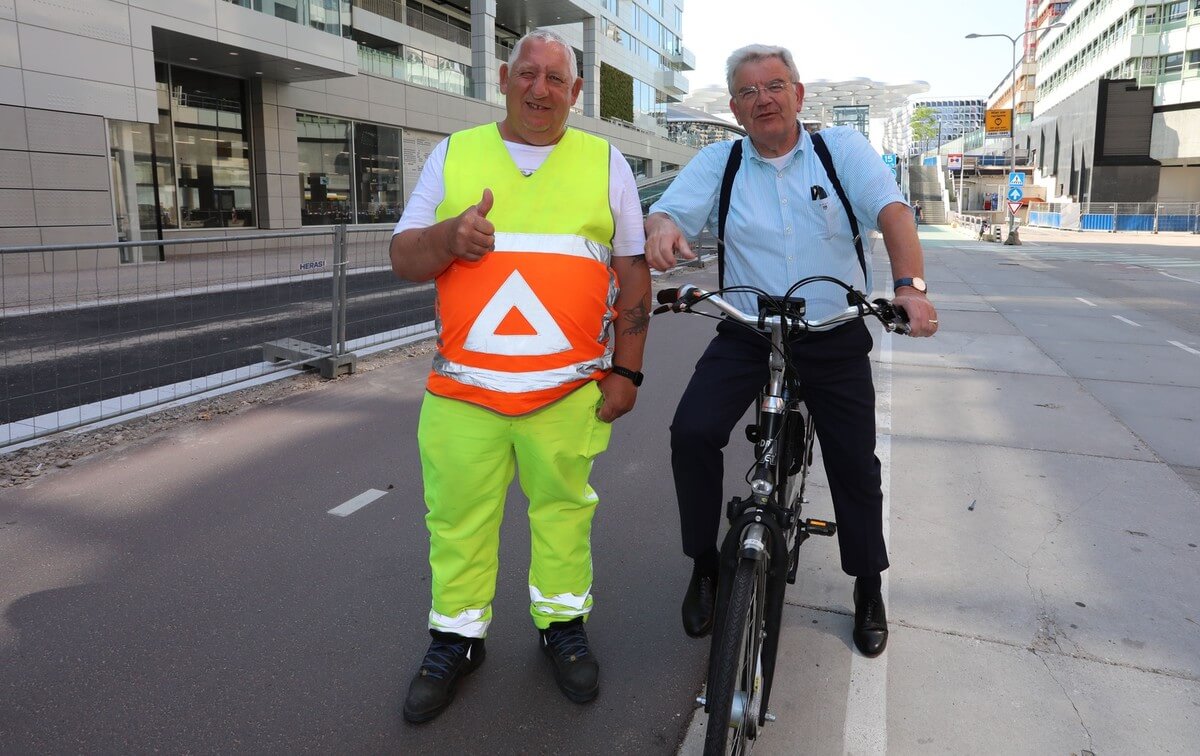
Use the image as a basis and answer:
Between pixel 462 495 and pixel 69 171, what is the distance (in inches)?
720

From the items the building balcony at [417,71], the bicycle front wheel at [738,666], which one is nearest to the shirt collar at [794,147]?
the bicycle front wheel at [738,666]

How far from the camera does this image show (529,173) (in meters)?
2.55

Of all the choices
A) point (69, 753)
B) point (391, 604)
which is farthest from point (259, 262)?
point (69, 753)

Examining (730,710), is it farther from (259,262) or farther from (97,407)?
(259,262)

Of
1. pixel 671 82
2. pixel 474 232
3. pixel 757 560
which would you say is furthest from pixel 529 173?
pixel 671 82

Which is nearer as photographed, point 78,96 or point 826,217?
point 826,217

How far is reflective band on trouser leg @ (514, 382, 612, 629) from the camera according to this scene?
2.62 meters

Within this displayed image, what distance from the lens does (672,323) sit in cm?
1050

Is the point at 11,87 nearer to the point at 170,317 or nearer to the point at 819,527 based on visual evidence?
the point at 170,317

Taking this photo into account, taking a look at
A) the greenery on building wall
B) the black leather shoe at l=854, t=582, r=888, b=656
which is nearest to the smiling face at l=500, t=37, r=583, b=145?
the black leather shoe at l=854, t=582, r=888, b=656

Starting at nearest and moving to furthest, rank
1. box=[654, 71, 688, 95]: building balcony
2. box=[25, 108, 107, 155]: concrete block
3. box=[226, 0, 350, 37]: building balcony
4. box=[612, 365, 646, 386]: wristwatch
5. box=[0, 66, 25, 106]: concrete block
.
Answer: box=[612, 365, 646, 386]: wristwatch → box=[0, 66, 25, 106]: concrete block → box=[25, 108, 107, 155]: concrete block → box=[226, 0, 350, 37]: building balcony → box=[654, 71, 688, 95]: building balcony

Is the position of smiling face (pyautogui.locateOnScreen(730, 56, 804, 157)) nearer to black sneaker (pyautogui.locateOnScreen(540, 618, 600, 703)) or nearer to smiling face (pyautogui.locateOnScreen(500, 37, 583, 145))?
smiling face (pyautogui.locateOnScreen(500, 37, 583, 145))

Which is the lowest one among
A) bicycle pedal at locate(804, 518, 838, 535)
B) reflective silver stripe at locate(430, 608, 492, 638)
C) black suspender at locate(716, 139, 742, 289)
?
reflective silver stripe at locate(430, 608, 492, 638)

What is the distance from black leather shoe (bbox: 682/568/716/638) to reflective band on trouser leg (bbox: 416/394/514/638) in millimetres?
832
